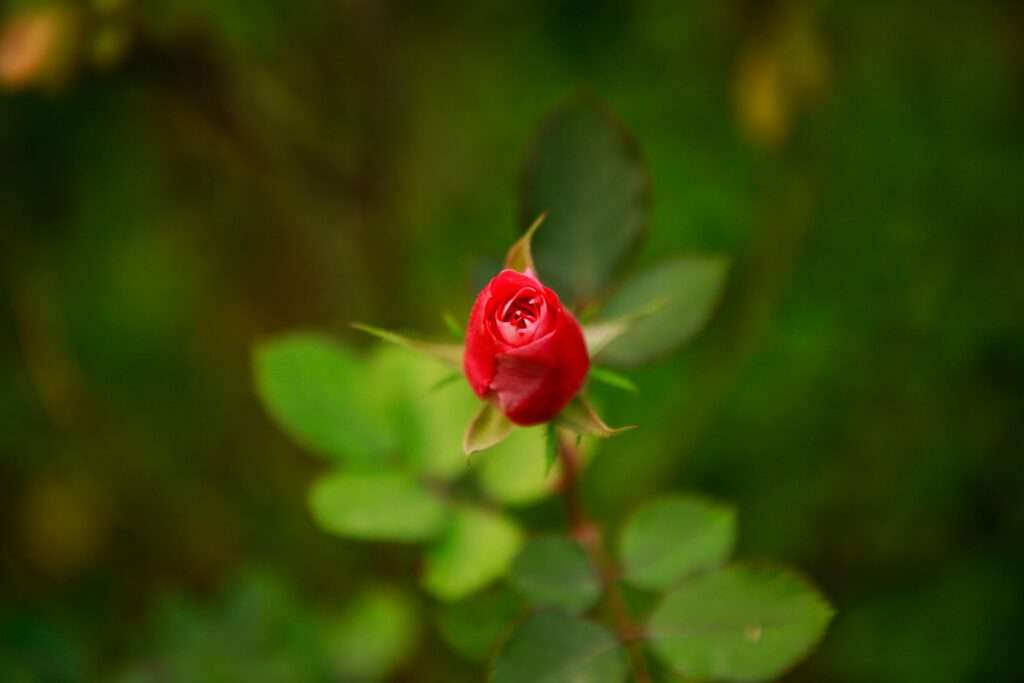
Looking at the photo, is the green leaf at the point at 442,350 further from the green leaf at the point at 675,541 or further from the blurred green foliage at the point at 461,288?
the blurred green foliage at the point at 461,288

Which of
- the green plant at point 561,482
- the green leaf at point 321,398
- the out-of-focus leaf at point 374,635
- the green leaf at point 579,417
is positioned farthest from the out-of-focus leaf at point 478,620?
the out-of-focus leaf at point 374,635

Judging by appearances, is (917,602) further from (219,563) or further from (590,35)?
(219,563)

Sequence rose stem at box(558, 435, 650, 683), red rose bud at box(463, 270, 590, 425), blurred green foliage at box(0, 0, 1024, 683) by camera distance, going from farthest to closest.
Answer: blurred green foliage at box(0, 0, 1024, 683) < rose stem at box(558, 435, 650, 683) < red rose bud at box(463, 270, 590, 425)

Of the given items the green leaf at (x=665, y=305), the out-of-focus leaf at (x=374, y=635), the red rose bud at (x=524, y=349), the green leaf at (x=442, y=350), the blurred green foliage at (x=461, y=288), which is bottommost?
the out-of-focus leaf at (x=374, y=635)

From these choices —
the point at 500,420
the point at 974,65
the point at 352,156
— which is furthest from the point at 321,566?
the point at 974,65

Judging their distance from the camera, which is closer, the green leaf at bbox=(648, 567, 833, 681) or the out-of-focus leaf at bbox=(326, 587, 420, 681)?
the green leaf at bbox=(648, 567, 833, 681)

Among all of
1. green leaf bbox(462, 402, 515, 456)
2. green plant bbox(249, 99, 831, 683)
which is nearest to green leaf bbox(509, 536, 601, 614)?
→ green plant bbox(249, 99, 831, 683)

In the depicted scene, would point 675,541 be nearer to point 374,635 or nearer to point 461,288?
point 374,635

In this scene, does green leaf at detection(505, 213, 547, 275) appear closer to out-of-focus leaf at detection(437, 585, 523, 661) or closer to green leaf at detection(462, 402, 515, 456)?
green leaf at detection(462, 402, 515, 456)
